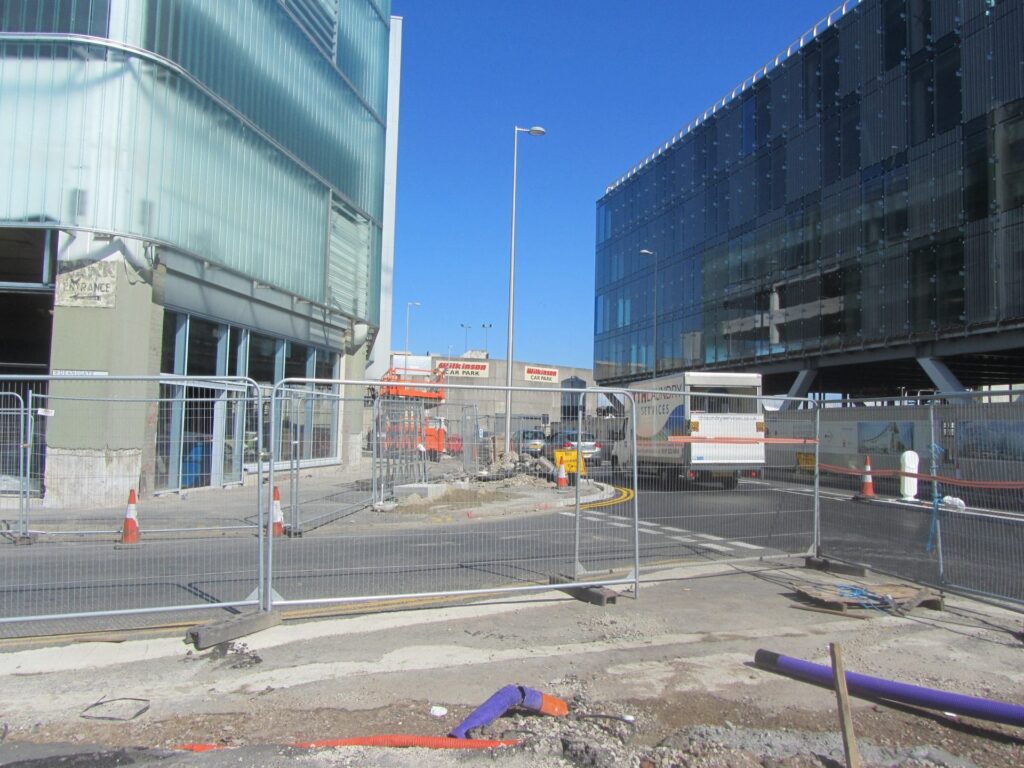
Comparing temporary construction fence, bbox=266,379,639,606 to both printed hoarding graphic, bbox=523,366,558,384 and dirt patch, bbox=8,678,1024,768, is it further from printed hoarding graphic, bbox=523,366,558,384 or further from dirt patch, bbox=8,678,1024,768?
printed hoarding graphic, bbox=523,366,558,384

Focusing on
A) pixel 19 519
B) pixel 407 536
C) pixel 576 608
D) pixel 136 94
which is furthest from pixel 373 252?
pixel 576 608

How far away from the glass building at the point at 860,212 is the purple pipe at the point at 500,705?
2837 centimetres

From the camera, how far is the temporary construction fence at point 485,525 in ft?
24.3

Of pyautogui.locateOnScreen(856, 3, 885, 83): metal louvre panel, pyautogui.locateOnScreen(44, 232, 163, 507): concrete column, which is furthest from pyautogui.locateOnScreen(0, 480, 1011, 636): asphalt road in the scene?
pyautogui.locateOnScreen(856, 3, 885, 83): metal louvre panel

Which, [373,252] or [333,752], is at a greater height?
[373,252]

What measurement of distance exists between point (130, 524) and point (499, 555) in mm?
5256

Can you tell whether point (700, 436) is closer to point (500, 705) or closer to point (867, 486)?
point (867, 486)

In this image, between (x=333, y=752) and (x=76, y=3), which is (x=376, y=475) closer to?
(x=333, y=752)

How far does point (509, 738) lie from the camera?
424 cm

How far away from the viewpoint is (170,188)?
51.0ft

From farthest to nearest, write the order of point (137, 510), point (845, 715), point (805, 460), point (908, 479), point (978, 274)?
point (978, 274), point (137, 510), point (805, 460), point (908, 479), point (845, 715)

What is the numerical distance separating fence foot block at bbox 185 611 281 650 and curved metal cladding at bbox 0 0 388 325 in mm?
11013

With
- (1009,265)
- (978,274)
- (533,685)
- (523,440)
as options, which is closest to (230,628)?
(533,685)

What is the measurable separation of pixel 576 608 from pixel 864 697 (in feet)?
9.26
